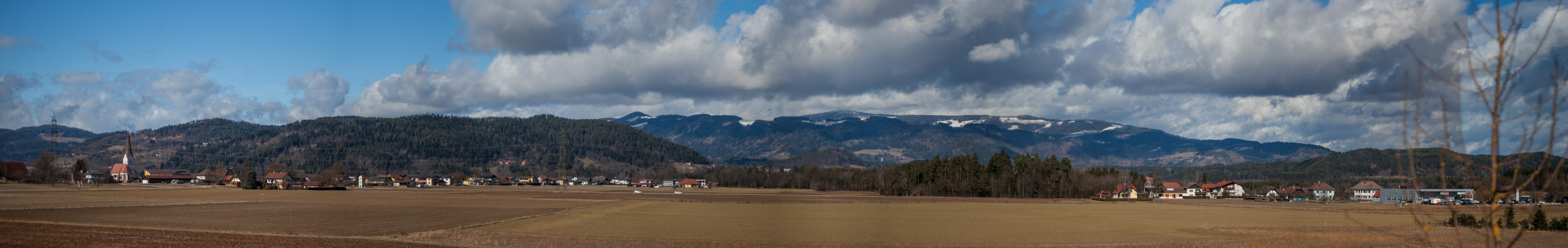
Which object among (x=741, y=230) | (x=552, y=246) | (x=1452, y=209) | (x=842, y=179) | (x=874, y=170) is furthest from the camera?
(x=842, y=179)

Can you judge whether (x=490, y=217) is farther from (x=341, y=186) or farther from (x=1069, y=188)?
(x=341, y=186)

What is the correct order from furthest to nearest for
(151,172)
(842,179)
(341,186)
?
(151,172)
(842,179)
(341,186)

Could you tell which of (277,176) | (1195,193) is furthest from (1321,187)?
(277,176)

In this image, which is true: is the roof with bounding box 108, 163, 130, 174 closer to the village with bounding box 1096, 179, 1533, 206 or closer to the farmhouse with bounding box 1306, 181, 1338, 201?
the village with bounding box 1096, 179, 1533, 206

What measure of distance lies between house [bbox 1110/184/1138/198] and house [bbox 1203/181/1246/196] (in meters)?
32.8

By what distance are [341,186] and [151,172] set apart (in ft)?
301

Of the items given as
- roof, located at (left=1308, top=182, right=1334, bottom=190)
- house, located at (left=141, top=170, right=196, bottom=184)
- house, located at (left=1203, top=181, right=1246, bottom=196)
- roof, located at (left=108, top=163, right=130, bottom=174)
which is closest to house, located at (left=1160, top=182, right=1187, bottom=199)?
house, located at (left=1203, top=181, right=1246, bottom=196)

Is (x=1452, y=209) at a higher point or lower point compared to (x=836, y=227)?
higher

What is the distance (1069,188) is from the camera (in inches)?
4897

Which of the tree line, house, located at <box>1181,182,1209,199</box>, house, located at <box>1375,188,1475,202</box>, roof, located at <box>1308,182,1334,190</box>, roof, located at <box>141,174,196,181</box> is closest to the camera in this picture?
house, located at <box>1375,188,1475,202</box>

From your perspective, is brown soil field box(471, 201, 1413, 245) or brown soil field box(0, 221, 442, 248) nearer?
brown soil field box(0, 221, 442, 248)

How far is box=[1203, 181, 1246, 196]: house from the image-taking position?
532 ft

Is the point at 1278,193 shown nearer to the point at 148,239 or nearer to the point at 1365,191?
the point at 1365,191

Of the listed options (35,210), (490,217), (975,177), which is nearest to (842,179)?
(975,177)
